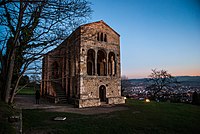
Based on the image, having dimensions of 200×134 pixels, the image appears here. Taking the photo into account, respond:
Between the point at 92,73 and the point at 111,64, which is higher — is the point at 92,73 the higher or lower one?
the lower one

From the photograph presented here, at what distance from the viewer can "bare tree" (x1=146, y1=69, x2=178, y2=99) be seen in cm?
2967

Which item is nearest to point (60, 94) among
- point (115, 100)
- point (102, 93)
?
point (102, 93)

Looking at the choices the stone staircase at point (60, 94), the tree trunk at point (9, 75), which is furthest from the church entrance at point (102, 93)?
the tree trunk at point (9, 75)

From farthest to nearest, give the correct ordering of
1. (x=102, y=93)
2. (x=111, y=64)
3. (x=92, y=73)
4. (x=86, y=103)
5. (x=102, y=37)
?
(x=111, y=64) < (x=102, y=37) < (x=102, y=93) < (x=92, y=73) < (x=86, y=103)

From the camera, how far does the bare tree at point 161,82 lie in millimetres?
29672

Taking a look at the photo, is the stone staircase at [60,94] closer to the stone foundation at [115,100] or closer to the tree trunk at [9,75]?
the stone foundation at [115,100]

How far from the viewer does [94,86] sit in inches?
671

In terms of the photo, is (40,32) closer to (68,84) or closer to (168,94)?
(68,84)

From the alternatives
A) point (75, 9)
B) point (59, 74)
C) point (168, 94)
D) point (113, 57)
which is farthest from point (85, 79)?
point (168, 94)

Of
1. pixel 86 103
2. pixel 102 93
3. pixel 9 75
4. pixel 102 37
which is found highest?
pixel 102 37

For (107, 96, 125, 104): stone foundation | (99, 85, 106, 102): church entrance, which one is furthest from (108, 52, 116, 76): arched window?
(107, 96, 125, 104): stone foundation

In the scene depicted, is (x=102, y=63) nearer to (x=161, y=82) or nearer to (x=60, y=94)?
(x=60, y=94)

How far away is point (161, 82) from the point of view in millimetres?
30484

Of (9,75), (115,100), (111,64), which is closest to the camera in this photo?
(9,75)
